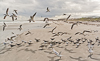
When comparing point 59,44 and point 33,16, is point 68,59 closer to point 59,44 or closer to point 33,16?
point 59,44

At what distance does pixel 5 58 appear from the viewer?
1045cm

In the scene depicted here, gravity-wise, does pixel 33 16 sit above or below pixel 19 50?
above

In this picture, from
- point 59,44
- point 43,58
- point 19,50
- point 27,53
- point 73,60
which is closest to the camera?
point 73,60

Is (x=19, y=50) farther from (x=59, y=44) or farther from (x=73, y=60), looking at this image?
(x=73, y=60)

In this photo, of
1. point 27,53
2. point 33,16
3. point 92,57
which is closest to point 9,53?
point 27,53

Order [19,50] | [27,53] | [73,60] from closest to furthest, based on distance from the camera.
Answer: [73,60], [27,53], [19,50]

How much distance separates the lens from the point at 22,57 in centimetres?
1036

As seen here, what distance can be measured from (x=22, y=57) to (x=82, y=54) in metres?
5.49

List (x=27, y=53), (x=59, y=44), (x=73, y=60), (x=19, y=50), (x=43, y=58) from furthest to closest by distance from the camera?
(x=59, y=44) < (x=19, y=50) < (x=27, y=53) < (x=43, y=58) < (x=73, y=60)

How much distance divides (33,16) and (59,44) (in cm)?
445

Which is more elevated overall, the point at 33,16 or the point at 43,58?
the point at 33,16


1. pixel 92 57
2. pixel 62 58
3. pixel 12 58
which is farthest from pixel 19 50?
pixel 92 57

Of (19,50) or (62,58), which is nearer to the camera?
(62,58)

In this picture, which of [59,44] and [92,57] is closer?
[92,57]
